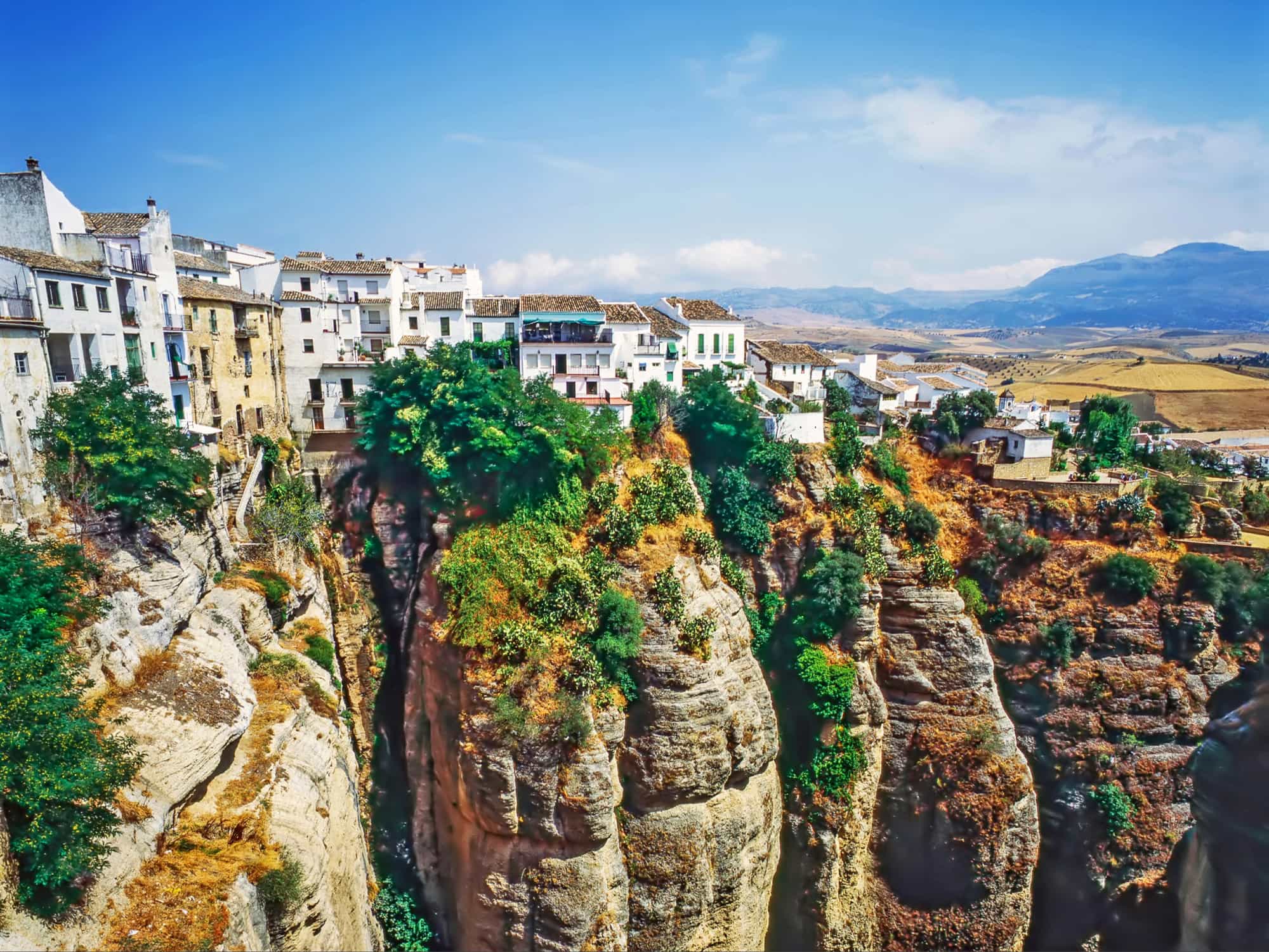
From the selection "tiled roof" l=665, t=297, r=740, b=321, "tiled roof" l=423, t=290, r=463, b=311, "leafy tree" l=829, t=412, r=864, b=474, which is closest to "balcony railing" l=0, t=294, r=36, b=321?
"tiled roof" l=423, t=290, r=463, b=311

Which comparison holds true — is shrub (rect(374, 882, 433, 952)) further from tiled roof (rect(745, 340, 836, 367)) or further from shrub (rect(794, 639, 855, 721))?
tiled roof (rect(745, 340, 836, 367))

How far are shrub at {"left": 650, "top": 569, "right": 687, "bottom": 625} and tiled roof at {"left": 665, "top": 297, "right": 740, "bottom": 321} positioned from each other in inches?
770

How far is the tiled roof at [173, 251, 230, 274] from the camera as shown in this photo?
3259cm

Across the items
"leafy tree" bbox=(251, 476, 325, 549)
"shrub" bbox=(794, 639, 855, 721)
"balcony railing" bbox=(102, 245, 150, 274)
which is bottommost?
"shrub" bbox=(794, 639, 855, 721)

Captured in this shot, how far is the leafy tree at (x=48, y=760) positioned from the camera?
12.4 m

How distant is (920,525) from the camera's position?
102 feet

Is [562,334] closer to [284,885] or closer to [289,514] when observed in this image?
[289,514]

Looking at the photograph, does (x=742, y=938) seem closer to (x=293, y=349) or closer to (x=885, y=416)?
(x=885, y=416)

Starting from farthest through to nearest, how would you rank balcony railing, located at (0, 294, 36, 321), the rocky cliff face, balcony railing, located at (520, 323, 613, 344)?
1. balcony railing, located at (520, 323, 613, 344)
2. balcony railing, located at (0, 294, 36, 321)
3. the rocky cliff face

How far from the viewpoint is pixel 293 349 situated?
33.4 metres

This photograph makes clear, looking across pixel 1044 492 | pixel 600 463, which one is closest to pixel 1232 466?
pixel 1044 492

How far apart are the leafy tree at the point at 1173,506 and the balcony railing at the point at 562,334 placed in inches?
1055

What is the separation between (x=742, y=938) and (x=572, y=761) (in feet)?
35.8

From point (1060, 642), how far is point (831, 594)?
33.3 ft
